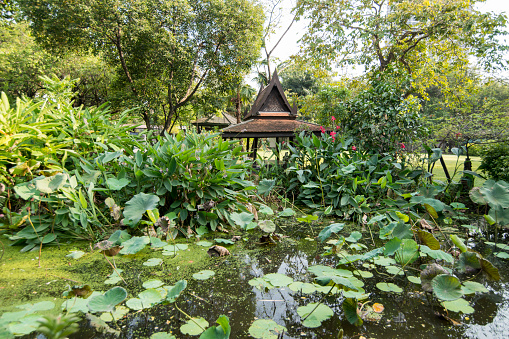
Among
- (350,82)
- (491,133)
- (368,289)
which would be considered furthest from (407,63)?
(368,289)

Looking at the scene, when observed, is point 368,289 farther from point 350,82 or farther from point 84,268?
point 350,82

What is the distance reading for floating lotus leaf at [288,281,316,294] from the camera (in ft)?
4.48

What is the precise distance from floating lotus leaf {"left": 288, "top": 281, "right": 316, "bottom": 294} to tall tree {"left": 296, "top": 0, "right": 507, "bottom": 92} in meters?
6.51

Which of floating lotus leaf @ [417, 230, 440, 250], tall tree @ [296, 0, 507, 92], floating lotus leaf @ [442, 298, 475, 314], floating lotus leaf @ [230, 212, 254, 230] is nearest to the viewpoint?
floating lotus leaf @ [442, 298, 475, 314]

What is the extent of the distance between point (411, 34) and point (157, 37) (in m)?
8.22

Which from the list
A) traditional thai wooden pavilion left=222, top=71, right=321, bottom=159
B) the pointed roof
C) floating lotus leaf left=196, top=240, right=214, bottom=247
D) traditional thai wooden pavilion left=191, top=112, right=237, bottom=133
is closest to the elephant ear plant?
floating lotus leaf left=196, top=240, right=214, bottom=247

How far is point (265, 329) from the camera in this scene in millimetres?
1083

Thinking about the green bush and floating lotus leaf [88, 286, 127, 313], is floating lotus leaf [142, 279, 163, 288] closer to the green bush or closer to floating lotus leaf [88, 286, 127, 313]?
floating lotus leaf [88, 286, 127, 313]

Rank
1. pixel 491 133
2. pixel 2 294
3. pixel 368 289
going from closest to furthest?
pixel 2 294
pixel 368 289
pixel 491 133

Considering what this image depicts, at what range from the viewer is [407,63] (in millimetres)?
7598

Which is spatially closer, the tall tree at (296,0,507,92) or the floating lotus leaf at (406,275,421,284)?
the floating lotus leaf at (406,275,421,284)

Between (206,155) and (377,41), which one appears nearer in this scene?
(206,155)

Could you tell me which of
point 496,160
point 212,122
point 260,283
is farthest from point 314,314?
point 212,122

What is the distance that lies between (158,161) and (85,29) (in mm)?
9436
